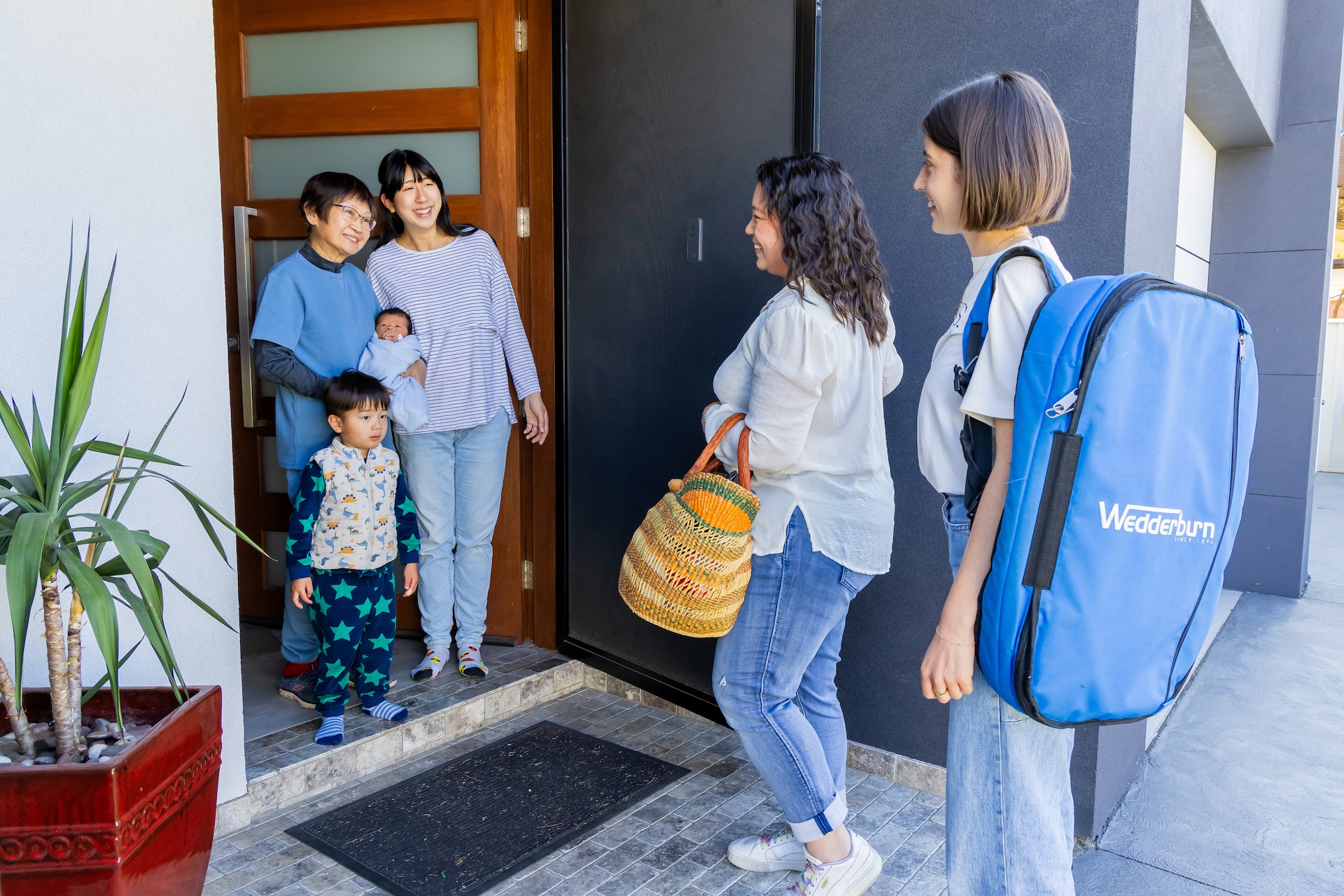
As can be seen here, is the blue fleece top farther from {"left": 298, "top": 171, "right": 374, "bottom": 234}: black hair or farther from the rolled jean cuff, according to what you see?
the rolled jean cuff

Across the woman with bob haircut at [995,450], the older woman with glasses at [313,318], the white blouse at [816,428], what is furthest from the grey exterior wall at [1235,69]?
the older woman with glasses at [313,318]

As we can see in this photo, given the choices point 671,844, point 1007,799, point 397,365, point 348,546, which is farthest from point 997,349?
point 397,365

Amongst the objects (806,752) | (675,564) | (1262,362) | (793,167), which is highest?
(793,167)

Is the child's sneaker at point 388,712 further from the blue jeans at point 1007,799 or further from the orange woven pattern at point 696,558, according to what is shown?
the blue jeans at point 1007,799

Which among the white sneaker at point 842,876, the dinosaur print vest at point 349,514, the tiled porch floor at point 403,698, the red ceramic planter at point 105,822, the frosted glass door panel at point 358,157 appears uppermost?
the frosted glass door panel at point 358,157

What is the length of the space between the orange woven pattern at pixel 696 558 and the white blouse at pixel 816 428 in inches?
4.3

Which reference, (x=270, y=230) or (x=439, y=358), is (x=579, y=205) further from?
(x=270, y=230)

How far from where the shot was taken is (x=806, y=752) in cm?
195

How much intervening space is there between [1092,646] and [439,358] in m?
2.34

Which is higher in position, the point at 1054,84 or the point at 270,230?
the point at 1054,84

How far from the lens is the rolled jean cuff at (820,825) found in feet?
6.49

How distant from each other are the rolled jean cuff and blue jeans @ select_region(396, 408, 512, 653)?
1.53 meters

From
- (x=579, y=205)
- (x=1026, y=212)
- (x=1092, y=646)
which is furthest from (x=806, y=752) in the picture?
(x=579, y=205)

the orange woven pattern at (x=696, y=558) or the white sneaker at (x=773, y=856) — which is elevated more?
the orange woven pattern at (x=696, y=558)
